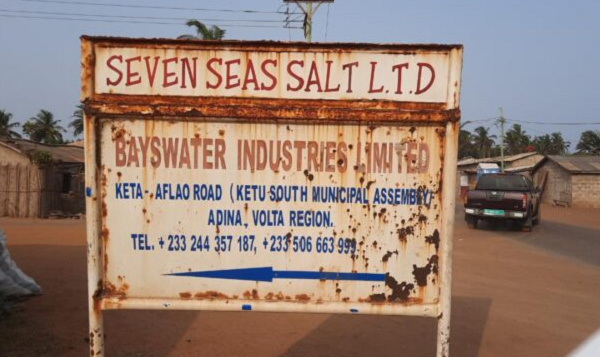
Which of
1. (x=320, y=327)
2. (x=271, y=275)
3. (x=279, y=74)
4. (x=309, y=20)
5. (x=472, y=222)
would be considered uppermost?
(x=309, y=20)

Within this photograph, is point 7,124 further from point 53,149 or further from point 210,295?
point 210,295

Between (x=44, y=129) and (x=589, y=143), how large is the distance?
174 ft

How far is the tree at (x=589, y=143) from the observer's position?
4791cm

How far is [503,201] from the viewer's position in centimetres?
1515

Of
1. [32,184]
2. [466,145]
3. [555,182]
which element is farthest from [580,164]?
[466,145]

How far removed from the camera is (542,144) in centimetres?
6681

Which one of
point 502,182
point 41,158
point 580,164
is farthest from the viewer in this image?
point 580,164

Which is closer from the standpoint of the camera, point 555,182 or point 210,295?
point 210,295

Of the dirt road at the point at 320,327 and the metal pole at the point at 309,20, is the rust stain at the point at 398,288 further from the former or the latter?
the metal pole at the point at 309,20

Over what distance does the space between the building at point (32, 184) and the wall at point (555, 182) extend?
2628 centimetres

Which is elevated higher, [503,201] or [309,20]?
[309,20]

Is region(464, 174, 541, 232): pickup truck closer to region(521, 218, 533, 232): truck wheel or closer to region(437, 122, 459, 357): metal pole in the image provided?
region(521, 218, 533, 232): truck wheel

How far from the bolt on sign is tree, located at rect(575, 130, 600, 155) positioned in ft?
172

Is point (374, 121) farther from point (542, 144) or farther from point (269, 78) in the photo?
point (542, 144)
